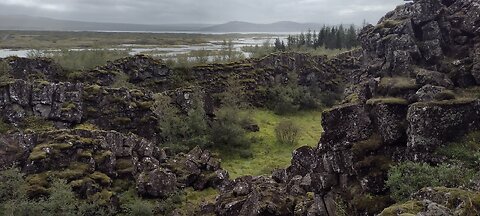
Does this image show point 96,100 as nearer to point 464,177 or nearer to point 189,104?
point 189,104

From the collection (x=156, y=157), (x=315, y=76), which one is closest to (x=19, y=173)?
(x=156, y=157)

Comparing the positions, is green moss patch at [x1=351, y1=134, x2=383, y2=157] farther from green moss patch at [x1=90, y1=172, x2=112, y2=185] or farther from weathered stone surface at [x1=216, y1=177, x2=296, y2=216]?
green moss patch at [x1=90, y1=172, x2=112, y2=185]

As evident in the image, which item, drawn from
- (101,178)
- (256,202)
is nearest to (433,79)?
(256,202)

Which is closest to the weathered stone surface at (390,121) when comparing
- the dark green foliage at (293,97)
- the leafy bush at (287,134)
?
the leafy bush at (287,134)

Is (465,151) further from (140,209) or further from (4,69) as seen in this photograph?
(4,69)

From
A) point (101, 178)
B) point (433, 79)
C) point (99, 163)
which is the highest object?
point (433, 79)
